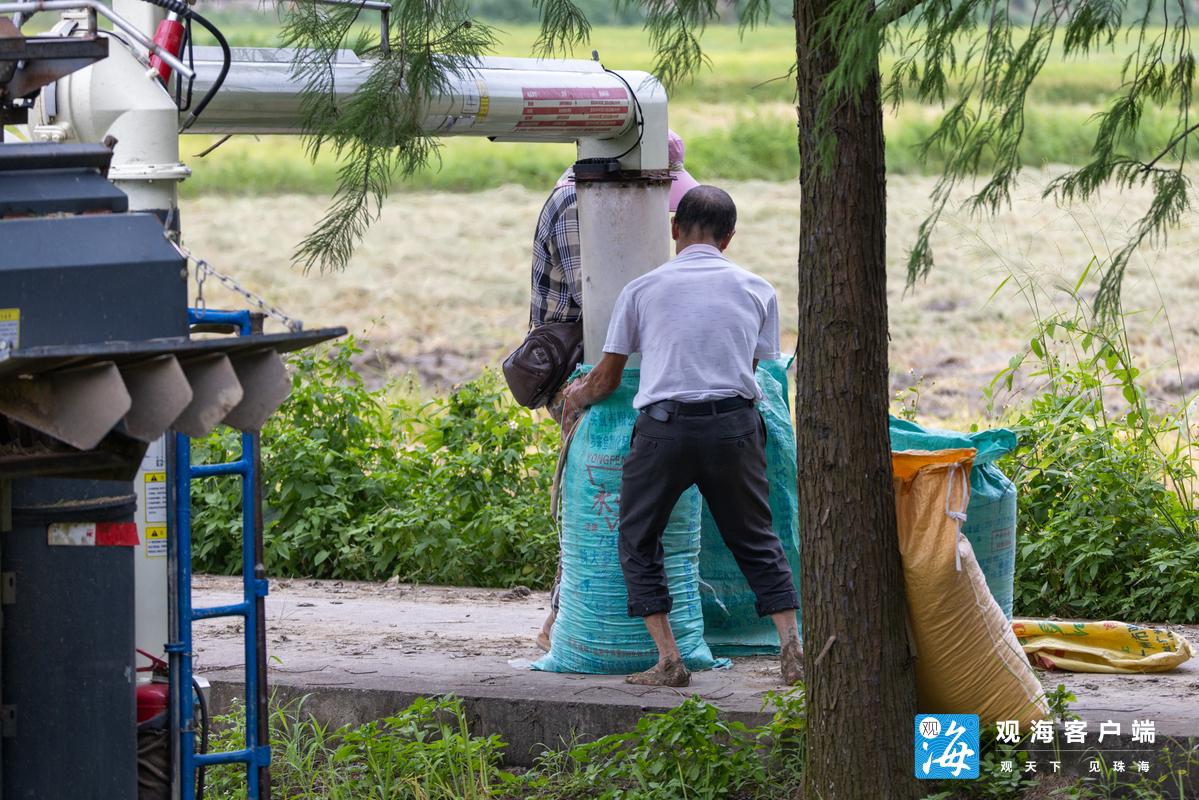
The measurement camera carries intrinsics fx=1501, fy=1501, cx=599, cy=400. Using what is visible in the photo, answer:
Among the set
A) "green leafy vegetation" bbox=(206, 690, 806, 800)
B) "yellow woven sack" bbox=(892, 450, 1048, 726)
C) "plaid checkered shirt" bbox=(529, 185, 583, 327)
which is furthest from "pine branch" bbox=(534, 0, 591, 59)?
"green leafy vegetation" bbox=(206, 690, 806, 800)

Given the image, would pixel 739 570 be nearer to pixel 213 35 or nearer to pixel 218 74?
pixel 218 74

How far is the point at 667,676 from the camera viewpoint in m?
5.09

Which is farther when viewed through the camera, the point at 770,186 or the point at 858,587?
the point at 770,186

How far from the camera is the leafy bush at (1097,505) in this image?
20.9 ft

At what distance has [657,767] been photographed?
4379 mm

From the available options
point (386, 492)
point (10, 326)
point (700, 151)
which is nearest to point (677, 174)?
point (386, 492)

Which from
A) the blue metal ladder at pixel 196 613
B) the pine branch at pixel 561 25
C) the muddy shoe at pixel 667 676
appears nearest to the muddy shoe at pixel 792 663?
the muddy shoe at pixel 667 676

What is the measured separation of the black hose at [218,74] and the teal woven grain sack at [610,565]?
174 cm

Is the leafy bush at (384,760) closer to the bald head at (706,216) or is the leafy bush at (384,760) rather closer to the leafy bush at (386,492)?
the bald head at (706,216)

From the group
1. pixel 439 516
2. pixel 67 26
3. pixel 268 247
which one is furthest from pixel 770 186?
pixel 67 26

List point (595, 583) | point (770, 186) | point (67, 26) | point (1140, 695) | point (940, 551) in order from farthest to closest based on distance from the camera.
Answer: point (770, 186), point (595, 583), point (1140, 695), point (940, 551), point (67, 26)

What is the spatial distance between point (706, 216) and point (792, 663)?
154 cm

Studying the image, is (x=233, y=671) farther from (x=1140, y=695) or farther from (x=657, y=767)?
(x=1140, y=695)

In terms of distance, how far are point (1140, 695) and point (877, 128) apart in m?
2.24
